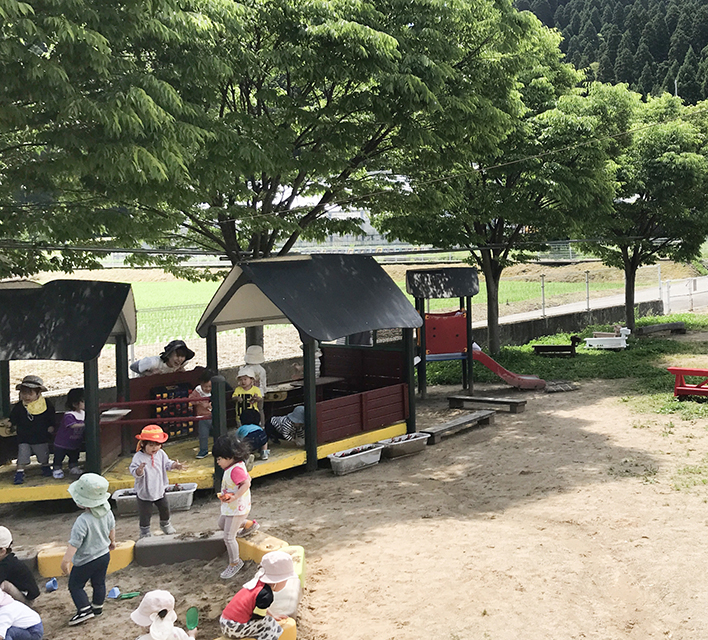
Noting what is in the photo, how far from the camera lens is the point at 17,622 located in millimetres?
5582

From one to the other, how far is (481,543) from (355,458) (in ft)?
13.1

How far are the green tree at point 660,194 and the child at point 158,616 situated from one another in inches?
811

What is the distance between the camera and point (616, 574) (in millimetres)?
7223

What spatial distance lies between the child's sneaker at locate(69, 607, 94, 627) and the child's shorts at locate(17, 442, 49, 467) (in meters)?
4.57

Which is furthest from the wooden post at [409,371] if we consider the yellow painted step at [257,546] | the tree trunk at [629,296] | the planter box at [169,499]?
the tree trunk at [629,296]

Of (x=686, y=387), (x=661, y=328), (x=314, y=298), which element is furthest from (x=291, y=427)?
(x=661, y=328)

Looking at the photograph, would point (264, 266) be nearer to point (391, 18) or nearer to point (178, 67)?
point (178, 67)

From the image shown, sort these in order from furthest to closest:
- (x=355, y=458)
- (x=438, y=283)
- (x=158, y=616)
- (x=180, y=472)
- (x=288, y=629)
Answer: (x=438, y=283) < (x=355, y=458) < (x=180, y=472) < (x=288, y=629) < (x=158, y=616)

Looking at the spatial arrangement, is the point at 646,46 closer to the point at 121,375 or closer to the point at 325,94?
the point at 325,94

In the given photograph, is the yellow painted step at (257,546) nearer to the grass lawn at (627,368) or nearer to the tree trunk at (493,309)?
the grass lawn at (627,368)

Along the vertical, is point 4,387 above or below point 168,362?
below

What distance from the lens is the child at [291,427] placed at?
12086 mm

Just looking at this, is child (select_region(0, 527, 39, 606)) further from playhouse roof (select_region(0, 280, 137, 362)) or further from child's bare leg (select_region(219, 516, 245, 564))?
playhouse roof (select_region(0, 280, 137, 362))

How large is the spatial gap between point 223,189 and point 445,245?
8666mm
